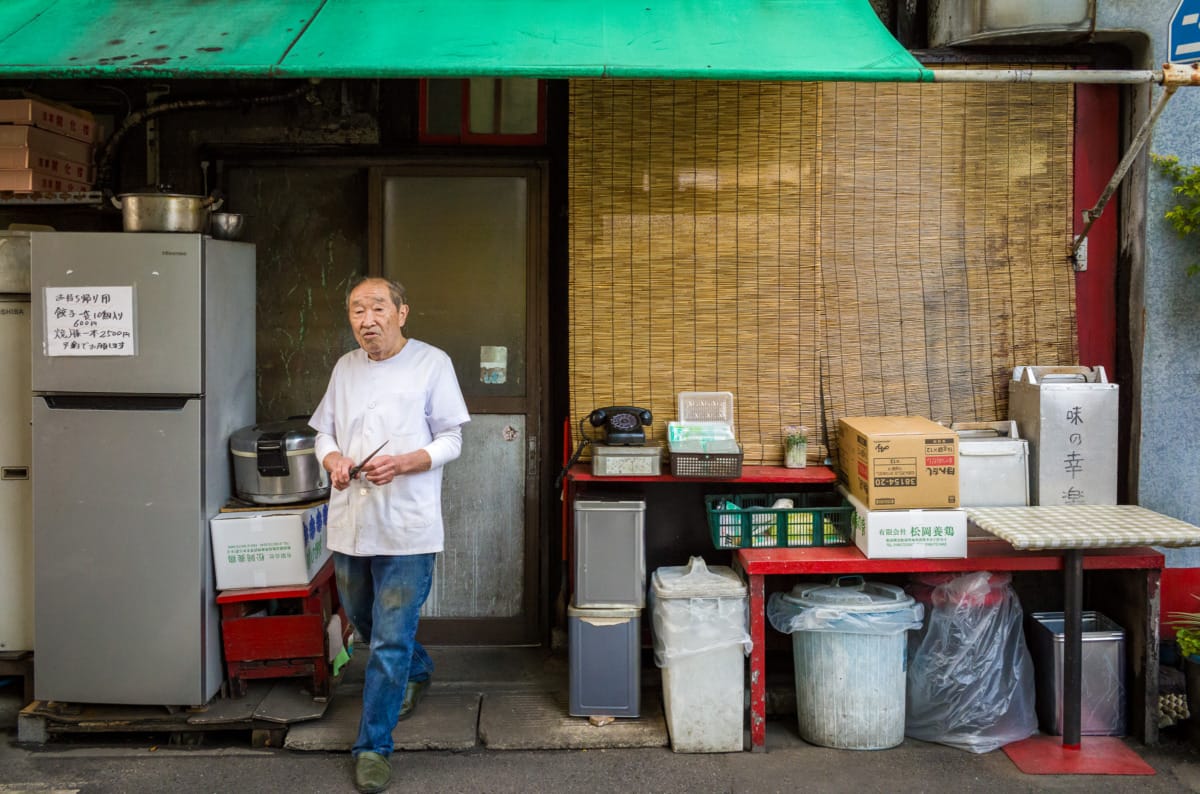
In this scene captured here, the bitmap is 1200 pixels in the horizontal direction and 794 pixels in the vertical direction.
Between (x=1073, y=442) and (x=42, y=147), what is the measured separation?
18.9ft

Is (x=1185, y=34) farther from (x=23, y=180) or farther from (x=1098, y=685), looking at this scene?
(x=23, y=180)

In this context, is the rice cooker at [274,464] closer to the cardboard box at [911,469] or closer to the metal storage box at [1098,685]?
the cardboard box at [911,469]

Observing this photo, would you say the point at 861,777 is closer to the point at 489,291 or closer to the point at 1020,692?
the point at 1020,692

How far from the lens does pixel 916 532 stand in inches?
188

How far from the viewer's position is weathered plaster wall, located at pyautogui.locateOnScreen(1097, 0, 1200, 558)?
5.21 m

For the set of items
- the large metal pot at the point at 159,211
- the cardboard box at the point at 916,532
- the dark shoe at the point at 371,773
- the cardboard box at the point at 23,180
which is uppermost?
the cardboard box at the point at 23,180

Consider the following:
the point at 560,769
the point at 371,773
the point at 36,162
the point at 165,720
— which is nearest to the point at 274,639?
the point at 165,720

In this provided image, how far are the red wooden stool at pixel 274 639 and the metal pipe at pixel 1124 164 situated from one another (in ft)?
15.1

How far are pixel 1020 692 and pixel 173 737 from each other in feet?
14.2

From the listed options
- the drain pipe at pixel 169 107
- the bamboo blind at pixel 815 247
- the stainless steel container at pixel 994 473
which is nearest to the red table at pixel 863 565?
the stainless steel container at pixel 994 473

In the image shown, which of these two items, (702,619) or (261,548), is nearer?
(702,619)

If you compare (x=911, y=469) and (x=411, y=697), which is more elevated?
(x=911, y=469)

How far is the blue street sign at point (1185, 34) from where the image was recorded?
180 inches

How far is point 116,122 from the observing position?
5.88 meters
